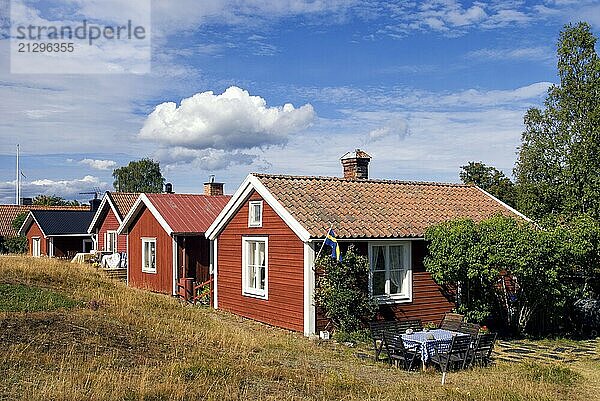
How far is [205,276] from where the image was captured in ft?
83.6

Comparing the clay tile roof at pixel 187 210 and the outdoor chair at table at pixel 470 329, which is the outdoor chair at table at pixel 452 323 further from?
→ the clay tile roof at pixel 187 210

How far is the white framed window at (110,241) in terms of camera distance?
116 ft

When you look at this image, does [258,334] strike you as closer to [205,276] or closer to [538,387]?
[538,387]

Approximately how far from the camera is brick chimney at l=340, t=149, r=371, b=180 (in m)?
22.4

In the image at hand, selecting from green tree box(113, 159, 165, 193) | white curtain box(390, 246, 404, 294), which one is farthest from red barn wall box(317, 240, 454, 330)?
green tree box(113, 159, 165, 193)

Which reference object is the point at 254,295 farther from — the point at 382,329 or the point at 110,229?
the point at 110,229

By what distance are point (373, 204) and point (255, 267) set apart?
3.95 meters

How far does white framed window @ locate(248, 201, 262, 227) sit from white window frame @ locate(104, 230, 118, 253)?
18.0 meters

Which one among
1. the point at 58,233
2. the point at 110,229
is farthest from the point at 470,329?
the point at 58,233

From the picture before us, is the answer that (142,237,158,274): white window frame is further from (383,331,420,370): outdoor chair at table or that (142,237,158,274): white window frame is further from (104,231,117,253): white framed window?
(383,331,420,370): outdoor chair at table

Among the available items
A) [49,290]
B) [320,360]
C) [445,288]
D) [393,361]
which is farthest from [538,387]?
[49,290]

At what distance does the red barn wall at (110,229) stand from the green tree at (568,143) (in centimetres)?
2097

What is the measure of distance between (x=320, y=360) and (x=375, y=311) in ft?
12.8

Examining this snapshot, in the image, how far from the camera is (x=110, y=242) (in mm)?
35812
